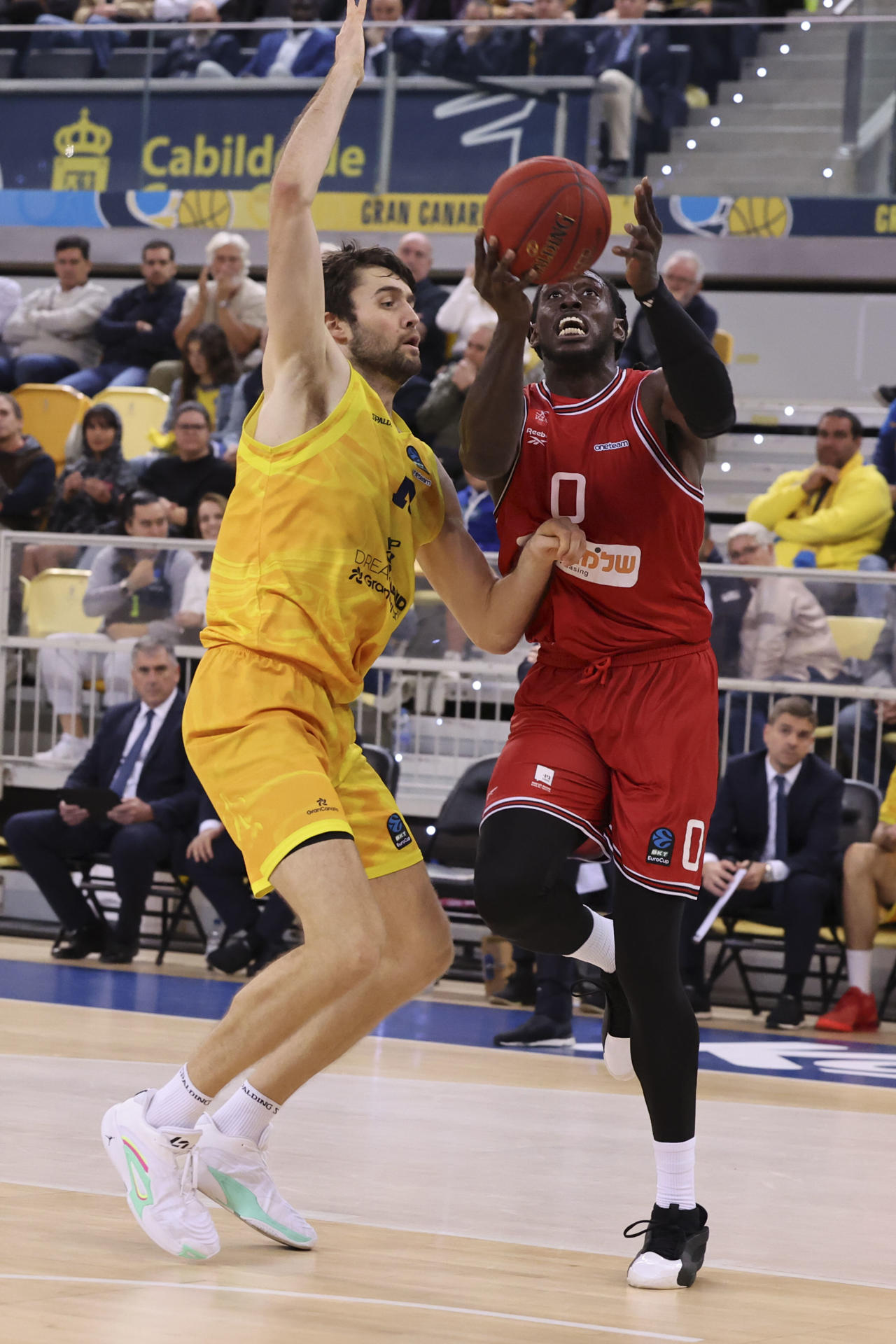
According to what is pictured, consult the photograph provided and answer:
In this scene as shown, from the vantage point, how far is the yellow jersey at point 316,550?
12.5 ft

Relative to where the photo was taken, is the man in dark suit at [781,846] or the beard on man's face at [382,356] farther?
the man in dark suit at [781,846]

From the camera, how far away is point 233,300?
12781 mm

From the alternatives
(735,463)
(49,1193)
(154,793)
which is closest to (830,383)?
(735,463)

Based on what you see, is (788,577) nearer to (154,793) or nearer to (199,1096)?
(154,793)

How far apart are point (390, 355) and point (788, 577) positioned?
521 cm

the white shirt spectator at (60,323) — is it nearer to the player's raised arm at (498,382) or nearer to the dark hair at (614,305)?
the dark hair at (614,305)

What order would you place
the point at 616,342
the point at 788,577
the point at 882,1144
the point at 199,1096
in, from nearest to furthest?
the point at 199,1096 → the point at 616,342 → the point at 882,1144 → the point at 788,577

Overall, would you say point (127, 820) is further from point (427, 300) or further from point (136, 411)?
point (427, 300)

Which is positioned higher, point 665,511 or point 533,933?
point 665,511

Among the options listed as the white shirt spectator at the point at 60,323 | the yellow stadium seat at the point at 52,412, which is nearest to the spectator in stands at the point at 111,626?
the yellow stadium seat at the point at 52,412

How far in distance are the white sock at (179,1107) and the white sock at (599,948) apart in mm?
967

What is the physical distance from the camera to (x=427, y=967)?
3.96 meters

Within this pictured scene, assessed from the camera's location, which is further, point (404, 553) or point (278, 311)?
point (404, 553)

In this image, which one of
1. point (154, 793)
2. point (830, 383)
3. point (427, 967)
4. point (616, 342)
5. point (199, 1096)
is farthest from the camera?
point (830, 383)
